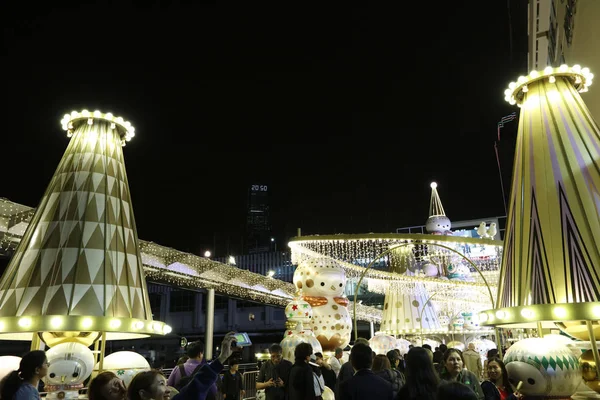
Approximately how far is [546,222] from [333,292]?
7.54 meters

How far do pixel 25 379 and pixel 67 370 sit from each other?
5.99 feet

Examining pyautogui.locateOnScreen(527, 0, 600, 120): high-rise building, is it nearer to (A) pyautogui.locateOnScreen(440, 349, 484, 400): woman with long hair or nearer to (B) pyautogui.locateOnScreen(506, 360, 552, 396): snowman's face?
(B) pyautogui.locateOnScreen(506, 360, 552, 396): snowman's face

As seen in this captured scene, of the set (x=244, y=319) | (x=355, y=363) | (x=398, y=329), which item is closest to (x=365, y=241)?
(x=398, y=329)

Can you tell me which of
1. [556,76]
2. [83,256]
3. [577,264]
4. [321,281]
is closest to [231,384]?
[83,256]

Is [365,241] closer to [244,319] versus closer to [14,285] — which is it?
[14,285]

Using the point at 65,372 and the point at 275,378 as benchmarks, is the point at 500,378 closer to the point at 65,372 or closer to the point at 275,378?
the point at 275,378

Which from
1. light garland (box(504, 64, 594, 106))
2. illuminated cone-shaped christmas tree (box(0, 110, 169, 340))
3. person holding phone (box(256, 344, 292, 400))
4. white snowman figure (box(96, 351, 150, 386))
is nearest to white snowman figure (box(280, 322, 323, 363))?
person holding phone (box(256, 344, 292, 400))

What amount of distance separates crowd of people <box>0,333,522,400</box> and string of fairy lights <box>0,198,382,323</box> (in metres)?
6.96

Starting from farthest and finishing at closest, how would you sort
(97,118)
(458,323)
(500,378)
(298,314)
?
(458,323)
(298,314)
(97,118)
(500,378)

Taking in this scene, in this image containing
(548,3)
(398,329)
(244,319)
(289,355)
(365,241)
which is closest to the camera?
(289,355)

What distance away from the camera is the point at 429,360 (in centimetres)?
332

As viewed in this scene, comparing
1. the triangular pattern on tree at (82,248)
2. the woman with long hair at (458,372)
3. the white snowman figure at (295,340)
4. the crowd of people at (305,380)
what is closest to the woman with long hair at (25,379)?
the crowd of people at (305,380)

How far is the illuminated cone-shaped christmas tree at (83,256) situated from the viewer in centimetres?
606

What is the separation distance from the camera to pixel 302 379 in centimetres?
487
